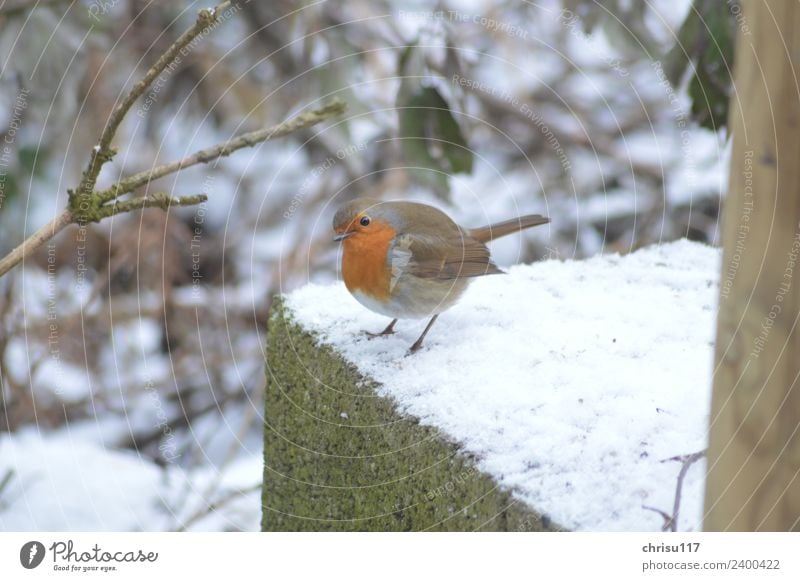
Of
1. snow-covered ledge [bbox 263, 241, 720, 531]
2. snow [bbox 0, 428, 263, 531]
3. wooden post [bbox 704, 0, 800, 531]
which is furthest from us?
snow [bbox 0, 428, 263, 531]

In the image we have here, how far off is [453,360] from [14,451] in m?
1.53

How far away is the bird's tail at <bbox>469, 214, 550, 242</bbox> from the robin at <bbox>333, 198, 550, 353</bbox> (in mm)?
82

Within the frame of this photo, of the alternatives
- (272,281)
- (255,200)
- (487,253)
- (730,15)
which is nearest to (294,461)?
(487,253)

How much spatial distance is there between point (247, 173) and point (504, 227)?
159 centimetres

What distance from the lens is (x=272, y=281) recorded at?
288cm

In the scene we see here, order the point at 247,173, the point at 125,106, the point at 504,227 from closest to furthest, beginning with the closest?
1. the point at 125,106
2. the point at 504,227
3. the point at 247,173

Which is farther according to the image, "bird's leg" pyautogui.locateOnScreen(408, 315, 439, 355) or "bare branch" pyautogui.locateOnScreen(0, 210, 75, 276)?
"bird's leg" pyautogui.locateOnScreen(408, 315, 439, 355)

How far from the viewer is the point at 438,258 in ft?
4.65

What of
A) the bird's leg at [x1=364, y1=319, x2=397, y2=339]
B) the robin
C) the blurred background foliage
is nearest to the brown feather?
the robin

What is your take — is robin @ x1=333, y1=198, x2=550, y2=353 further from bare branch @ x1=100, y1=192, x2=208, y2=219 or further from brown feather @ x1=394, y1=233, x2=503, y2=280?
bare branch @ x1=100, y1=192, x2=208, y2=219

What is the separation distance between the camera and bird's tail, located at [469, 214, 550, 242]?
61.3 inches

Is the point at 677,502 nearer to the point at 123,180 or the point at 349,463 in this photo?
the point at 349,463

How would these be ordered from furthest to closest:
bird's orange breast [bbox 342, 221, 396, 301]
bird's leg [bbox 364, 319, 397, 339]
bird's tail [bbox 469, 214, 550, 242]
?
1. bird's tail [bbox 469, 214, 550, 242]
2. bird's leg [bbox 364, 319, 397, 339]
3. bird's orange breast [bbox 342, 221, 396, 301]
